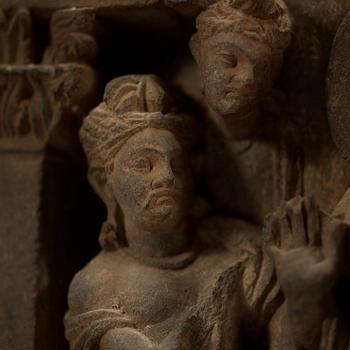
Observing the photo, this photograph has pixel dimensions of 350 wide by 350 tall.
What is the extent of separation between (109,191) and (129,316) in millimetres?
474

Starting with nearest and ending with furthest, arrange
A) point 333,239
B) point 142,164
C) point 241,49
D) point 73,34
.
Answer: point 333,239
point 241,49
point 142,164
point 73,34

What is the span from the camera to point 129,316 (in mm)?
2818

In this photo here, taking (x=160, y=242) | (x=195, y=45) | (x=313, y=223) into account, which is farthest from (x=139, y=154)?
(x=313, y=223)

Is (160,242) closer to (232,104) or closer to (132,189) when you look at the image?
(132,189)

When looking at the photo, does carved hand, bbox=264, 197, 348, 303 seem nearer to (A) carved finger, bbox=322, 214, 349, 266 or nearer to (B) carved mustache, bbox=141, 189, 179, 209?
(A) carved finger, bbox=322, 214, 349, 266

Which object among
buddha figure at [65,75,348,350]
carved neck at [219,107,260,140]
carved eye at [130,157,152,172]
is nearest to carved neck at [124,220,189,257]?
buddha figure at [65,75,348,350]

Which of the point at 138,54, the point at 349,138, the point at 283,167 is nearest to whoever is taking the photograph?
the point at 349,138

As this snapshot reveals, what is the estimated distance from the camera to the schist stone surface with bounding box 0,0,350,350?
9.05 feet

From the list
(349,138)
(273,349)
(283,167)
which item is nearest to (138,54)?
(283,167)

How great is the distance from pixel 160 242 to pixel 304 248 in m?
0.58

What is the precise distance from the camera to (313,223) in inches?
101

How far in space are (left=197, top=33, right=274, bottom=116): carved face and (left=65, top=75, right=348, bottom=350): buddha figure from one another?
234 millimetres

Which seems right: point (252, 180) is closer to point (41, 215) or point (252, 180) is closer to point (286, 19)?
point (286, 19)

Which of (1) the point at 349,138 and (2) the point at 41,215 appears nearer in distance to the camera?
(1) the point at 349,138
